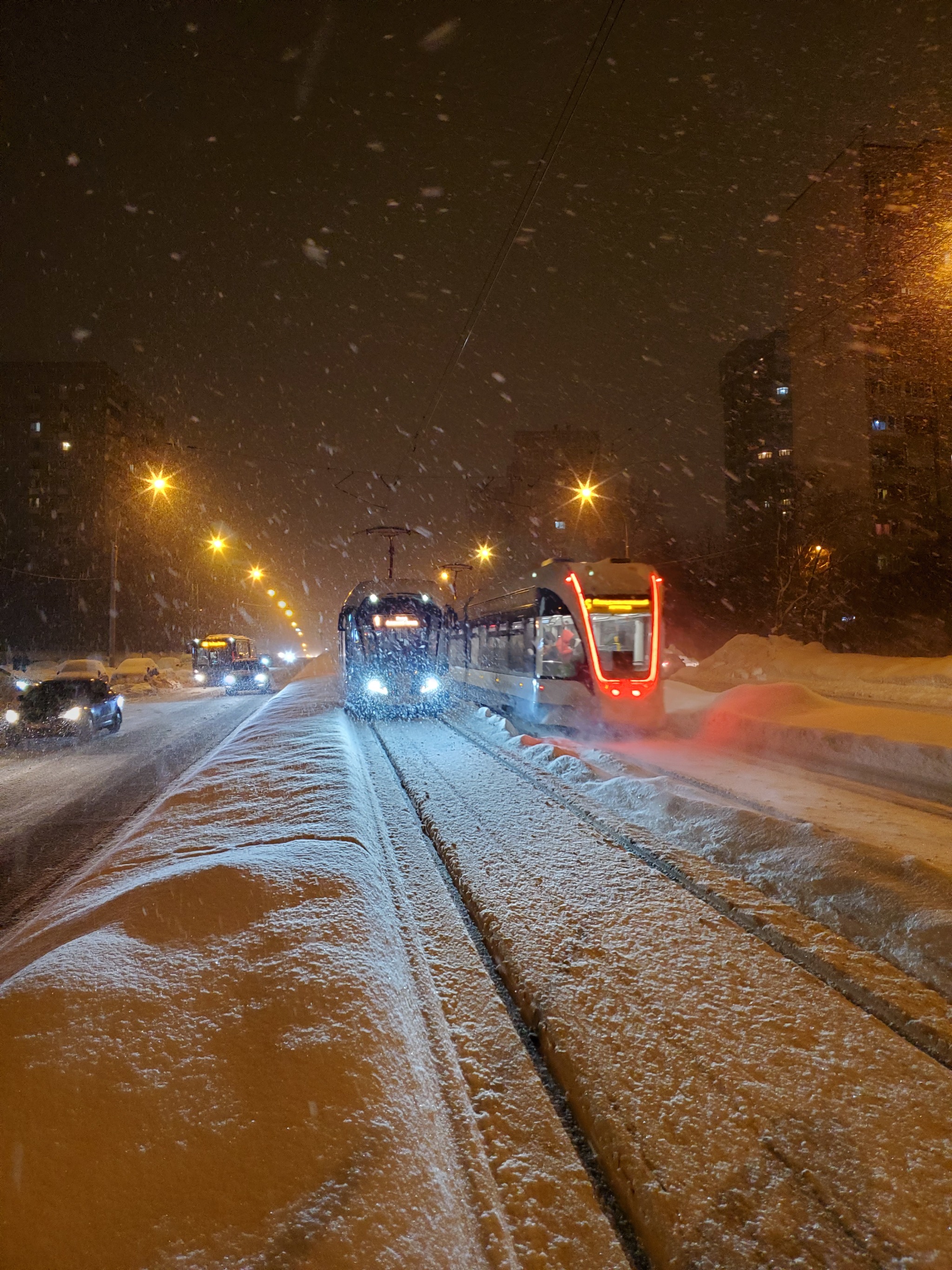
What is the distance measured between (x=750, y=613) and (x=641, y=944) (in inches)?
1621

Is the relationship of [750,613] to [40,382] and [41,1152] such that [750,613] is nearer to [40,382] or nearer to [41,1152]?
[41,1152]

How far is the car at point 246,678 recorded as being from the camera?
3503 cm

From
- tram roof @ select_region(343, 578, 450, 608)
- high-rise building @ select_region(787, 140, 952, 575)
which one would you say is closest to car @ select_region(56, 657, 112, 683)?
tram roof @ select_region(343, 578, 450, 608)

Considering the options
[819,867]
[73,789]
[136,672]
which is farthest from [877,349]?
[136,672]

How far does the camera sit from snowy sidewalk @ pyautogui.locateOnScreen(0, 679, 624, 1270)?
211 centimetres

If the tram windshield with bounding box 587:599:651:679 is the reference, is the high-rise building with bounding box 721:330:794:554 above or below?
above

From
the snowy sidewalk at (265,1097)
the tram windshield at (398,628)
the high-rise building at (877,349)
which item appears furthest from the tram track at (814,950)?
the high-rise building at (877,349)

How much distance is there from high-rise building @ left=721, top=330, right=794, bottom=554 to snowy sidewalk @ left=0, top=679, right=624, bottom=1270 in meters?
44.5

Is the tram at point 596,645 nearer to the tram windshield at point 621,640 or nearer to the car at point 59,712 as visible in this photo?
the tram windshield at point 621,640

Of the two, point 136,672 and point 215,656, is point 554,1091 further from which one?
point 215,656

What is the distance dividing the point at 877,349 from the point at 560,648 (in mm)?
19268

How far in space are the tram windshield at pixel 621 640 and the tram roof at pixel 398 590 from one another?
7.25m

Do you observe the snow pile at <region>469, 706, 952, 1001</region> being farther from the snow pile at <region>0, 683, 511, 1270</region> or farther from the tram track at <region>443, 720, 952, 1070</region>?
the snow pile at <region>0, 683, 511, 1270</region>

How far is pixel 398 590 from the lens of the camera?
779 inches
